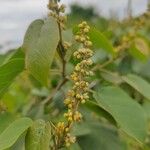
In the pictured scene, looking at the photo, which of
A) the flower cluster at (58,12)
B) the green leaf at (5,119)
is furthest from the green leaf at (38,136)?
the flower cluster at (58,12)

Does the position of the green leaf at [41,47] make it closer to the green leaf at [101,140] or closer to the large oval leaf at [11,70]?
the large oval leaf at [11,70]

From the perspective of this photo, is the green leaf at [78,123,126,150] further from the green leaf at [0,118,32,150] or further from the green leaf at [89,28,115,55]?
the green leaf at [0,118,32,150]

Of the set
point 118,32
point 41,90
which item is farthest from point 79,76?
point 118,32

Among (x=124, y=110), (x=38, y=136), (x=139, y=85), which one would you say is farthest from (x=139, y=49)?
(x=38, y=136)

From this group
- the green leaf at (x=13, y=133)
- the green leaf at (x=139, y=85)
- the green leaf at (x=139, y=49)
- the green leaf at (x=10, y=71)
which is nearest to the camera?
the green leaf at (x=13, y=133)

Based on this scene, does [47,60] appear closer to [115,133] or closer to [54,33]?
[54,33]

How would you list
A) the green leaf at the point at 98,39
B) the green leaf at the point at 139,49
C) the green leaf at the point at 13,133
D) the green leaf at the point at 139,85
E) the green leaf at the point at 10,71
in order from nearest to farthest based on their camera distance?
the green leaf at the point at 13,133, the green leaf at the point at 10,71, the green leaf at the point at 98,39, the green leaf at the point at 139,85, the green leaf at the point at 139,49
